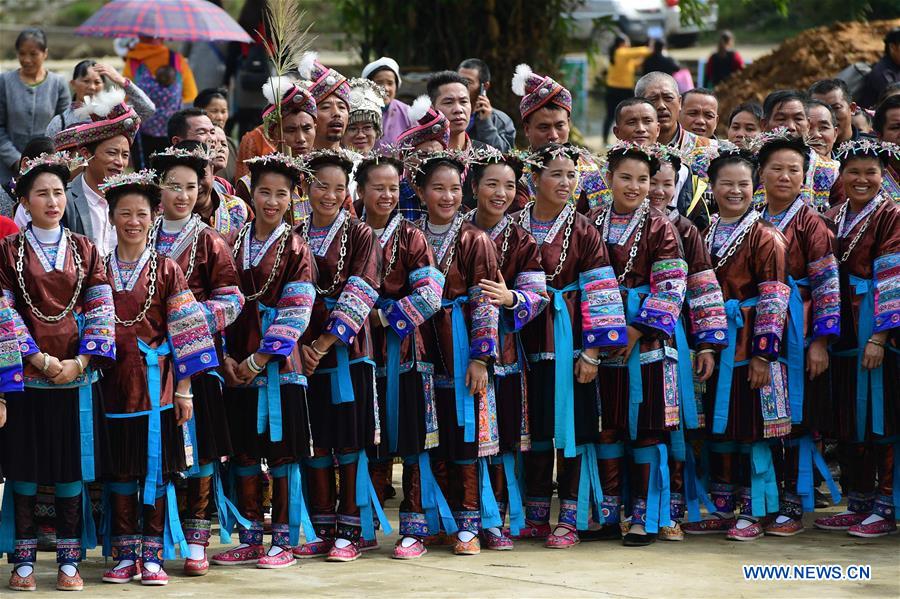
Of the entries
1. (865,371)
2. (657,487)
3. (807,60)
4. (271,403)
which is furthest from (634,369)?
(807,60)

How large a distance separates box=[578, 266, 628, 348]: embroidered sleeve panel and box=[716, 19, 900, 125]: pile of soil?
330 inches

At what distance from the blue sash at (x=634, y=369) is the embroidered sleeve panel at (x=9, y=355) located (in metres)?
2.64

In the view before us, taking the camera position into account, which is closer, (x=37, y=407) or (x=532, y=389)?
(x=37, y=407)

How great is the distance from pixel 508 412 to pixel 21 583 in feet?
7.24

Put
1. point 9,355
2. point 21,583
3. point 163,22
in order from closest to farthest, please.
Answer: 1. point 9,355
2. point 21,583
3. point 163,22

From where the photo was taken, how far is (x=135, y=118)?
6.77 m

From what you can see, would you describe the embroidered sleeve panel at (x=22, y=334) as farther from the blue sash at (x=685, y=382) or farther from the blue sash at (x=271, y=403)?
the blue sash at (x=685, y=382)

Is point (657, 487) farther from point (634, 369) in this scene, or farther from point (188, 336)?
point (188, 336)

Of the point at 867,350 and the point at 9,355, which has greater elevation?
the point at 9,355

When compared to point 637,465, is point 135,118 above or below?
above

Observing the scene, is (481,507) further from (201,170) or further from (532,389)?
(201,170)

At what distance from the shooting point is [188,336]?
584 centimetres

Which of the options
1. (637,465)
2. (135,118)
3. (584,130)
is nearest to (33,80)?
(135,118)

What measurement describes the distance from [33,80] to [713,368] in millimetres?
5236
